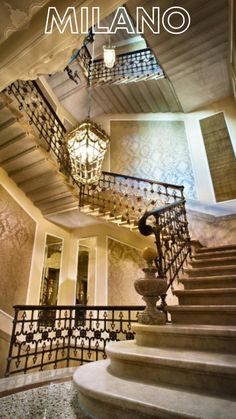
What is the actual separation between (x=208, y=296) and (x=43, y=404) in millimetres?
1751

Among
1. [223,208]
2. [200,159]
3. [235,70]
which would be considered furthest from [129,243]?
[235,70]

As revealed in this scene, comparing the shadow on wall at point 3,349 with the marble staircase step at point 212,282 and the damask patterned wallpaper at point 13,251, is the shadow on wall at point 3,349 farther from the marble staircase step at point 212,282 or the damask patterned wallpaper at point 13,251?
the marble staircase step at point 212,282

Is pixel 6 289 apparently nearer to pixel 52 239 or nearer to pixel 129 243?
pixel 52 239

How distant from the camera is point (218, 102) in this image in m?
6.45

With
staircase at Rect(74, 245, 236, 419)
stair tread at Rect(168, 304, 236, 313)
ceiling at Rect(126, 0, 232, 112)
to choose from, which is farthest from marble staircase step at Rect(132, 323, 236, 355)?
ceiling at Rect(126, 0, 232, 112)

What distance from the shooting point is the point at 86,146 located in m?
2.91

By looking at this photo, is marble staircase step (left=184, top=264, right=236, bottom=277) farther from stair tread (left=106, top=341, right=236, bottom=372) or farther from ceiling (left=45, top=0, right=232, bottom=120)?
ceiling (left=45, top=0, right=232, bottom=120)

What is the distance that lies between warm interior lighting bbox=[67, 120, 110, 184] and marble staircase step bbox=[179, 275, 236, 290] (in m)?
1.88

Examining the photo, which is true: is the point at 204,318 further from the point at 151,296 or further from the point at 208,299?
the point at 151,296

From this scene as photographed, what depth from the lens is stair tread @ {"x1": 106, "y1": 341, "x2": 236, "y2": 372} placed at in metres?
1.23

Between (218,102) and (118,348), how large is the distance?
6.90 metres

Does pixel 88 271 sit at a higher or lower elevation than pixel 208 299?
higher

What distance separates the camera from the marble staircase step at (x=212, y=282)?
2555mm

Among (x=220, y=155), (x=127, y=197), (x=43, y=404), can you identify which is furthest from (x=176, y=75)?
(x=43, y=404)
